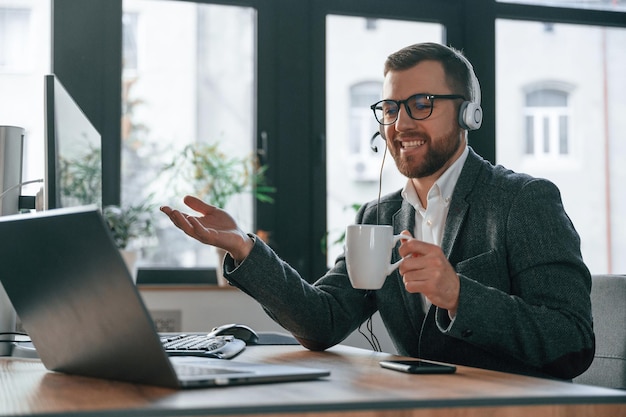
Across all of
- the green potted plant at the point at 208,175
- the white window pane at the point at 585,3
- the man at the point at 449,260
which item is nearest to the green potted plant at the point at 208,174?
the green potted plant at the point at 208,175

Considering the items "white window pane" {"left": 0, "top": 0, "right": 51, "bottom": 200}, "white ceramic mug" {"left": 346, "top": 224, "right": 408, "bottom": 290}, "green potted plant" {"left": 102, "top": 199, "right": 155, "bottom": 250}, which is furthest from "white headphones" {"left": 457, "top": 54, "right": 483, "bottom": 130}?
"white window pane" {"left": 0, "top": 0, "right": 51, "bottom": 200}

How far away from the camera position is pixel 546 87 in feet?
12.7

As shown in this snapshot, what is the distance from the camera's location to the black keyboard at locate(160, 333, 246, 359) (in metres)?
1.34

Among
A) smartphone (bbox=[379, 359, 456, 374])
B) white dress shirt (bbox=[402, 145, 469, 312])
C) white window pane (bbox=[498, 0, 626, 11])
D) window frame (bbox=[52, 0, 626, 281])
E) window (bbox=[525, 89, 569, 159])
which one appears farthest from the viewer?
white window pane (bbox=[498, 0, 626, 11])

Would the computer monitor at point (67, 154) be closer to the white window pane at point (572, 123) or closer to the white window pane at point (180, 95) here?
the white window pane at point (180, 95)

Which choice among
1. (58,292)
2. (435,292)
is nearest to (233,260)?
(435,292)

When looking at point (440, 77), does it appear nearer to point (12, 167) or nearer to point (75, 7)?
point (12, 167)

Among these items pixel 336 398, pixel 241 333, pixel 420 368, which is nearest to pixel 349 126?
pixel 241 333

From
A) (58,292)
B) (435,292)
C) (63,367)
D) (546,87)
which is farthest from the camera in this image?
(546,87)

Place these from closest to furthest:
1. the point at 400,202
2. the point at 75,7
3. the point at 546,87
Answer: the point at 400,202 → the point at 75,7 → the point at 546,87

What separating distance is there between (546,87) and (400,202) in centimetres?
223

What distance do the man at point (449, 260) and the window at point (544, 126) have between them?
2069 millimetres

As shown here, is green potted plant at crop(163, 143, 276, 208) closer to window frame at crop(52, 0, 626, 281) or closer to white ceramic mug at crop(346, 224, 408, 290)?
window frame at crop(52, 0, 626, 281)

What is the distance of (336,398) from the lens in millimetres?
826
